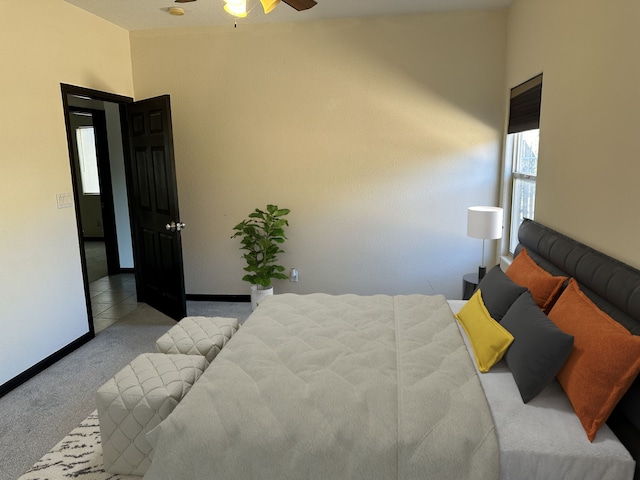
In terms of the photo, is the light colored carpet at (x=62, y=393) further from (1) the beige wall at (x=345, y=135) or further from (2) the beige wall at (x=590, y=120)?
(2) the beige wall at (x=590, y=120)

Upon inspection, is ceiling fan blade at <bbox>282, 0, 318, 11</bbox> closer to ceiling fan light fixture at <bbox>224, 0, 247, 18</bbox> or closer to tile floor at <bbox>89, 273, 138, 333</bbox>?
ceiling fan light fixture at <bbox>224, 0, 247, 18</bbox>

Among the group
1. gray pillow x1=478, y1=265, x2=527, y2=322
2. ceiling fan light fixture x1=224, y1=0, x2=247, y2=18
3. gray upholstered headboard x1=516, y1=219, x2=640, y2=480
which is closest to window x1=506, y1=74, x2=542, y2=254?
gray upholstered headboard x1=516, y1=219, x2=640, y2=480

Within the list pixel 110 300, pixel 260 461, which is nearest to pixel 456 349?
pixel 260 461

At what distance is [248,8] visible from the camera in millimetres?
3975

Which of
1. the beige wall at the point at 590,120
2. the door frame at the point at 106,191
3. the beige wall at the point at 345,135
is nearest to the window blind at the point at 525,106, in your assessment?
the beige wall at the point at 590,120

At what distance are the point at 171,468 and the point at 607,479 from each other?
5.11 feet

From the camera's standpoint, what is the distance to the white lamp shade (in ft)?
11.8

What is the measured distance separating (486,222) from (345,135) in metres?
1.62

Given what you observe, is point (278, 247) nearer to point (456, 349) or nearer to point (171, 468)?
point (456, 349)

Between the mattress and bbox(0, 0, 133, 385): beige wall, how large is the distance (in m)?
3.12

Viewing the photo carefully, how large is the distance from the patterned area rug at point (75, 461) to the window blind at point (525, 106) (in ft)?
11.0

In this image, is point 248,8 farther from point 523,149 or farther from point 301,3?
point 523,149

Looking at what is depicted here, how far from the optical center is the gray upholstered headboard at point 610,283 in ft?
5.31

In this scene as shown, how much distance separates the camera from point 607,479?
5.10 ft
